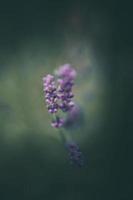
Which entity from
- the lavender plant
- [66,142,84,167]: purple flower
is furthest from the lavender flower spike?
[66,142,84,167]: purple flower

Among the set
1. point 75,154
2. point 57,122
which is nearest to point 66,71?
point 57,122

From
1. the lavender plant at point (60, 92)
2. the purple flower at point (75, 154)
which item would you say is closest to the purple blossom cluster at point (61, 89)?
the lavender plant at point (60, 92)

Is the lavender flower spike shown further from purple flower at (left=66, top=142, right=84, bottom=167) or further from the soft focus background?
purple flower at (left=66, top=142, right=84, bottom=167)

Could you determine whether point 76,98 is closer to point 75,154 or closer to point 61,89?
point 61,89

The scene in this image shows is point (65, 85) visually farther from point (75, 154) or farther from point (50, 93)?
point (75, 154)

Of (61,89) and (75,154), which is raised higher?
(61,89)

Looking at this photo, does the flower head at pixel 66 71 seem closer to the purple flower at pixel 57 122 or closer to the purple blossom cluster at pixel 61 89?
the purple blossom cluster at pixel 61 89
